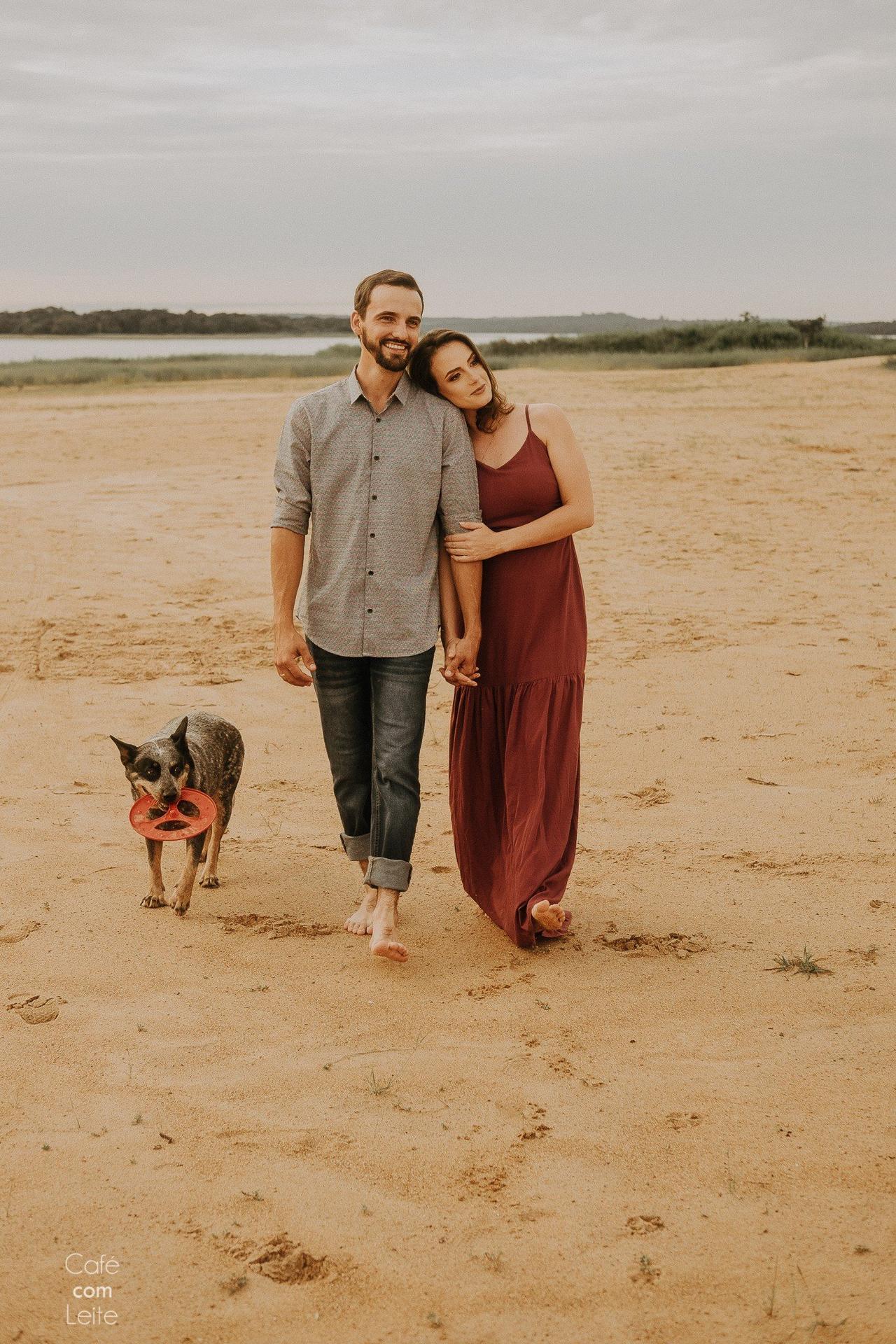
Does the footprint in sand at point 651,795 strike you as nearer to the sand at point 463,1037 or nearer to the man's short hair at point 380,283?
the sand at point 463,1037

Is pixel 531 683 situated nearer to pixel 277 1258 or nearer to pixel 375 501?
pixel 375 501

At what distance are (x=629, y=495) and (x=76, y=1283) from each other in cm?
1218

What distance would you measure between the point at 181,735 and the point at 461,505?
4.45ft

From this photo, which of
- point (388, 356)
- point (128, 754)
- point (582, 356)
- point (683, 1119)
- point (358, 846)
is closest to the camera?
point (683, 1119)

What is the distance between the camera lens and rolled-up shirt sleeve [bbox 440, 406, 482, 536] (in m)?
4.30

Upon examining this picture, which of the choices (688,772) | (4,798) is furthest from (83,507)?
(688,772)

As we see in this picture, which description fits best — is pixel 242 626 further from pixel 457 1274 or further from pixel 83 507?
pixel 457 1274

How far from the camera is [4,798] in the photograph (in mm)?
6070

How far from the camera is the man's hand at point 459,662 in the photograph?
4.43 meters

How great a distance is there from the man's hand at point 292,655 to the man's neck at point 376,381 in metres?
0.81

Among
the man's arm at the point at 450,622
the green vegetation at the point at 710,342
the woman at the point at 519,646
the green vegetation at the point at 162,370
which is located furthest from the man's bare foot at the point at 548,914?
the green vegetation at the point at 710,342

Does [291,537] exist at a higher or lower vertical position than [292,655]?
higher

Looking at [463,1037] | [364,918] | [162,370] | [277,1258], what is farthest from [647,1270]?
[162,370]

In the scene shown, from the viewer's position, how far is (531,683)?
4586 mm
